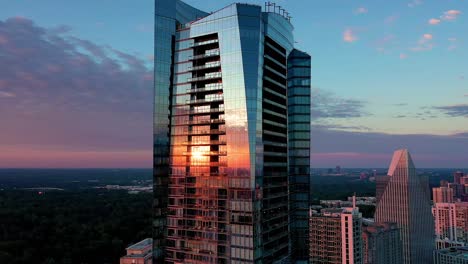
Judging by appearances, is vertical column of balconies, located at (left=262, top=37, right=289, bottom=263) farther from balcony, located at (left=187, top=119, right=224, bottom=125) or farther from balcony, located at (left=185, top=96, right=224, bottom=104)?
balcony, located at (left=187, top=119, right=224, bottom=125)

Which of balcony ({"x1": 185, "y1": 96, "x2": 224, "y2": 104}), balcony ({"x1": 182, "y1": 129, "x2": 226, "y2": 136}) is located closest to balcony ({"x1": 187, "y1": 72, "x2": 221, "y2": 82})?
balcony ({"x1": 185, "y1": 96, "x2": 224, "y2": 104})

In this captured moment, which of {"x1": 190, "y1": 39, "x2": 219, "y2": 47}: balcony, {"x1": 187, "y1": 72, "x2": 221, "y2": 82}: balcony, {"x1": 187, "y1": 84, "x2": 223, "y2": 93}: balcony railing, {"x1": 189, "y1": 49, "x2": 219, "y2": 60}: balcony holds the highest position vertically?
{"x1": 190, "y1": 39, "x2": 219, "y2": 47}: balcony

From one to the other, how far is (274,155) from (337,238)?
9176cm

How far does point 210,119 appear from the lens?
10969 cm

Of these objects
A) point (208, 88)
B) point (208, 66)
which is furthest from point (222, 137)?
point (208, 66)

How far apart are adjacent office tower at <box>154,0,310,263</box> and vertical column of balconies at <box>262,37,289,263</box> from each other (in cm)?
32

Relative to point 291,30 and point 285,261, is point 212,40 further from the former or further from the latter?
point 285,261

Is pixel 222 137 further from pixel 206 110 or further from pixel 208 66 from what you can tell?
pixel 208 66

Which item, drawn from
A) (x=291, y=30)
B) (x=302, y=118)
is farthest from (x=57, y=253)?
(x=291, y=30)

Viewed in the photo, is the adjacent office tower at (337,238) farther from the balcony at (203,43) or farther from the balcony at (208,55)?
the balcony at (203,43)

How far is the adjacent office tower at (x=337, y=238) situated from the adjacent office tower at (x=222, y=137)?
61.8m

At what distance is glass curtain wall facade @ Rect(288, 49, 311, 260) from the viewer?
416 ft

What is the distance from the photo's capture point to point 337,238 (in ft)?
598

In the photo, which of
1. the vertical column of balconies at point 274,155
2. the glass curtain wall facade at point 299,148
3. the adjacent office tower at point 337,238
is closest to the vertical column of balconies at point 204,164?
the vertical column of balconies at point 274,155
